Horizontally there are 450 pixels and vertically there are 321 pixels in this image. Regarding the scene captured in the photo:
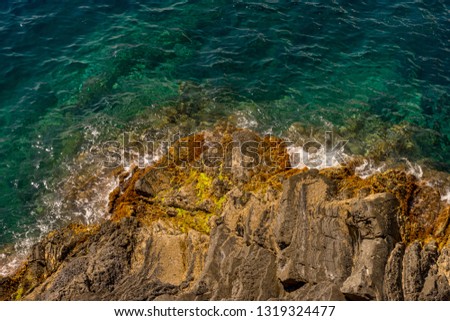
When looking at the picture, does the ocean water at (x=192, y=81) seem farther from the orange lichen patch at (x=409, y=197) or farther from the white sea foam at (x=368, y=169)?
the orange lichen patch at (x=409, y=197)

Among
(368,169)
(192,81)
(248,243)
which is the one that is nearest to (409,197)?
(368,169)

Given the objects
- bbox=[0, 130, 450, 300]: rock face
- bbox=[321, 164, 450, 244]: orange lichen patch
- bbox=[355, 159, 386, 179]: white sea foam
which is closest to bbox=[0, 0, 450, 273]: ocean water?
bbox=[355, 159, 386, 179]: white sea foam

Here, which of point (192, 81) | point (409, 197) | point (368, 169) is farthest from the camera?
point (192, 81)

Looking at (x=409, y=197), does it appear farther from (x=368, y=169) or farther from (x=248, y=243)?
(x=248, y=243)

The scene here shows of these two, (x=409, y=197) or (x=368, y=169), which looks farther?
(x=368, y=169)

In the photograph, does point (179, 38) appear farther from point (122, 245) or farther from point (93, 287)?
point (93, 287)

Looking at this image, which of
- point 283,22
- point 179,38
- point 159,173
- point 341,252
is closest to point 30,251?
point 159,173

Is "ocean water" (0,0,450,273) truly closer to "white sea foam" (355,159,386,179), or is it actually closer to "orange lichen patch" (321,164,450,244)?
"white sea foam" (355,159,386,179)

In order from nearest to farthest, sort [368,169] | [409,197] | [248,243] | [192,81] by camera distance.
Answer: [248,243]
[409,197]
[368,169]
[192,81]
